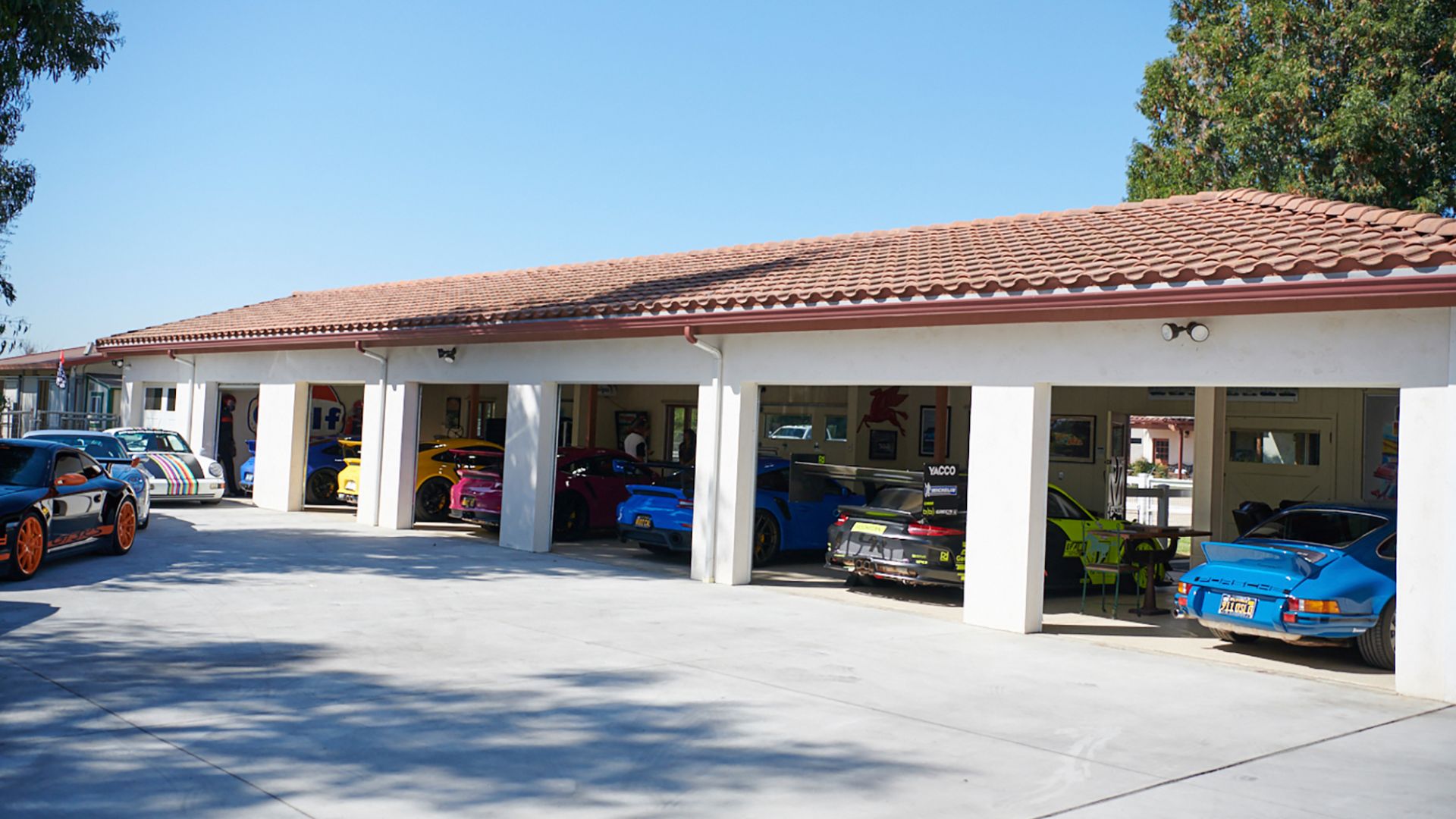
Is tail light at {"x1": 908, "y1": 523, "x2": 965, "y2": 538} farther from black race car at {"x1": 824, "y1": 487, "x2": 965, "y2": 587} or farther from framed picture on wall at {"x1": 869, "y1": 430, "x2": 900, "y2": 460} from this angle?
framed picture on wall at {"x1": 869, "y1": 430, "x2": 900, "y2": 460}

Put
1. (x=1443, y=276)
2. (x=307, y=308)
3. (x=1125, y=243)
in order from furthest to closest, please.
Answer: (x=307, y=308) → (x=1125, y=243) → (x=1443, y=276)

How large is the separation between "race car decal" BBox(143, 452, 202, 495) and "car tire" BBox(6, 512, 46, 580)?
887 cm

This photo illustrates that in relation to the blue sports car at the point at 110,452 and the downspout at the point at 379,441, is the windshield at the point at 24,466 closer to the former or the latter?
the blue sports car at the point at 110,452

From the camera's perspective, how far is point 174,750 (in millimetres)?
5379

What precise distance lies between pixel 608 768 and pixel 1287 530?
22.9 ft

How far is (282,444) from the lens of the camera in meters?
19.8

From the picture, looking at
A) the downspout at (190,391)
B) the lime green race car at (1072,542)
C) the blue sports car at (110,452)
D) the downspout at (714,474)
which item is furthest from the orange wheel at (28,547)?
the downspout at (190,391)

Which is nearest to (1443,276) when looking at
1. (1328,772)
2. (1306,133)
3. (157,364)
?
(1328,772)

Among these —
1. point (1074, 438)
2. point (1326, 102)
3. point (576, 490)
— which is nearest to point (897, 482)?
point (576, 490)

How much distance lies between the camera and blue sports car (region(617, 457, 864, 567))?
1370 cm

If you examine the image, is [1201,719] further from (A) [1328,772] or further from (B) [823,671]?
(B) [823,671]

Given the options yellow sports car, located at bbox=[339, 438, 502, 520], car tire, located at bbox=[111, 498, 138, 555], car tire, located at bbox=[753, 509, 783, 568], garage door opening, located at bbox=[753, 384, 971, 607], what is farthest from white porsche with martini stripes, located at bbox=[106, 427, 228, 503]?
car tire, located at bbox=[753, 509, 783, 568]

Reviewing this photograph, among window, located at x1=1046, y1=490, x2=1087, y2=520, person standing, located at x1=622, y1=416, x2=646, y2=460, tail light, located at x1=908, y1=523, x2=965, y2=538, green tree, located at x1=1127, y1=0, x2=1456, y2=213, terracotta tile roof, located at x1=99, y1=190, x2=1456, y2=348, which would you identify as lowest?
tail light, located at x1=908, y1=523, x2=965, y2=538

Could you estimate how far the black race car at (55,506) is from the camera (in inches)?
404
